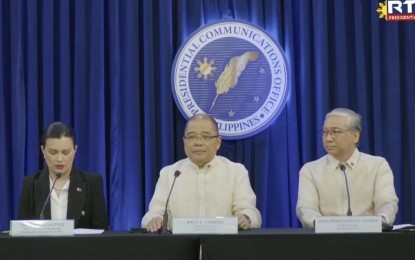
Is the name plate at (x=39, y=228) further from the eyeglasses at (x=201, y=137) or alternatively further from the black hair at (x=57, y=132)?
the eyeglasses at (x=201, y=137)

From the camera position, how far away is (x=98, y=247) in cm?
256

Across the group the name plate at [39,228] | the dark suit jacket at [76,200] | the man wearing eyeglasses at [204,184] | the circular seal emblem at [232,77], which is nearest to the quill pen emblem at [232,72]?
the circular seal emblem at [232,77]

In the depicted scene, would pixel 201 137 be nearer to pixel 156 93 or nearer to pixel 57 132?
pixel 57 132

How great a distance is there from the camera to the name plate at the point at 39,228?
103 inches

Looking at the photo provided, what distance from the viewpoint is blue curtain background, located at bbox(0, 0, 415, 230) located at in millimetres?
4566

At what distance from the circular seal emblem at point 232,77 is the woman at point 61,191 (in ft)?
3.91

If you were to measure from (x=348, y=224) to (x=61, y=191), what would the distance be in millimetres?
1696

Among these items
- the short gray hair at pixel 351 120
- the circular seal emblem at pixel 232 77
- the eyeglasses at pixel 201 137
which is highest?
the circular seal emblem at pixel 232 77

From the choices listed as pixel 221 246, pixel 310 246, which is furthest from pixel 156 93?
pixel 310 246

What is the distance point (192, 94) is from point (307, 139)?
0.88 m

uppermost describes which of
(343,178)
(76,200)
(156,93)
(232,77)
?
(232,77)

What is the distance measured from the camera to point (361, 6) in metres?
4.65

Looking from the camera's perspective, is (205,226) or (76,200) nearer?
(205,226)

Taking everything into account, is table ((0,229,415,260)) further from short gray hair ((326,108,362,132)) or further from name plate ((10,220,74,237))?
short gray hair ((326,108,362,132))
